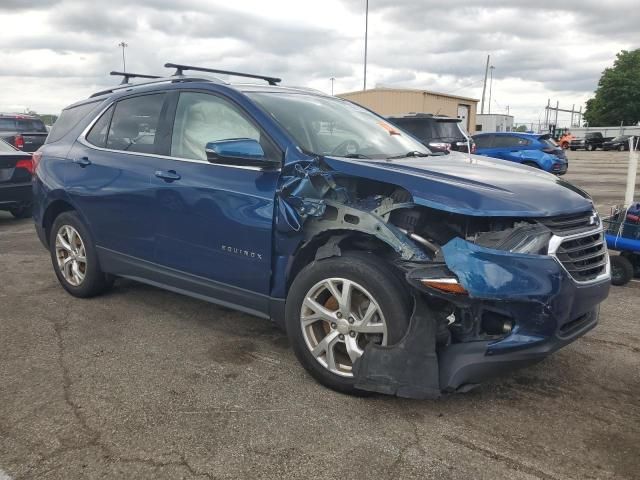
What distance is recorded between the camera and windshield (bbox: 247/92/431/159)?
3.68m

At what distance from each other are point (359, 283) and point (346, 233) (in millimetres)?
331

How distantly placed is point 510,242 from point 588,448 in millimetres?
1052

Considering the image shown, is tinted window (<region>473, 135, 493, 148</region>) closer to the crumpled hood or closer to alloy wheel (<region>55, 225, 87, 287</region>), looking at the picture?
the crumpled hood

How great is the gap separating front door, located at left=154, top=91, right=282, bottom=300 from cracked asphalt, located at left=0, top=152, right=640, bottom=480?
22.8 inches

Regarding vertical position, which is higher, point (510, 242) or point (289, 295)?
point (510, 242)

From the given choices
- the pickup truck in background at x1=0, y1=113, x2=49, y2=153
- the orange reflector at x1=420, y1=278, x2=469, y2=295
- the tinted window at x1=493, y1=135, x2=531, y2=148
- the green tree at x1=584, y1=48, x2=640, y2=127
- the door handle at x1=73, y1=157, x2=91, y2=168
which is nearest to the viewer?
the orange reflector at x1=420, y1=278, x2=469, y2=295

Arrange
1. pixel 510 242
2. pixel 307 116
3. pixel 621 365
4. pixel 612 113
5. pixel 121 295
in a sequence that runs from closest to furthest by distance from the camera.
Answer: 1. pixel 510 242
2. pixel 621 365
3. pixel 307 116
4. pixel 121 295
5. pixel 612 113

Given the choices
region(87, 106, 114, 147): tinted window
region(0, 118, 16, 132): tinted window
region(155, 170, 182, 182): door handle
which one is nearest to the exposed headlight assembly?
region(155, 170, 182, 182): door handle

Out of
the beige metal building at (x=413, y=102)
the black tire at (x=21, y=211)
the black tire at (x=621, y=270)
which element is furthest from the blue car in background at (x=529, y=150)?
the beige metal building at (x=413, y=102)

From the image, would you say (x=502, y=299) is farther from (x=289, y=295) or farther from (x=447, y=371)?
(x=289, y=295)

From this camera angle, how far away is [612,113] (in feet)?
231

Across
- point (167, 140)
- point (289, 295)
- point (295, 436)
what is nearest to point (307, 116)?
point (167, 140)

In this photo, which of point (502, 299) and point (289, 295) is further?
point (289, 295)

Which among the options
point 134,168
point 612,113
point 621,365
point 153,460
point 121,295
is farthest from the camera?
point 612,113
